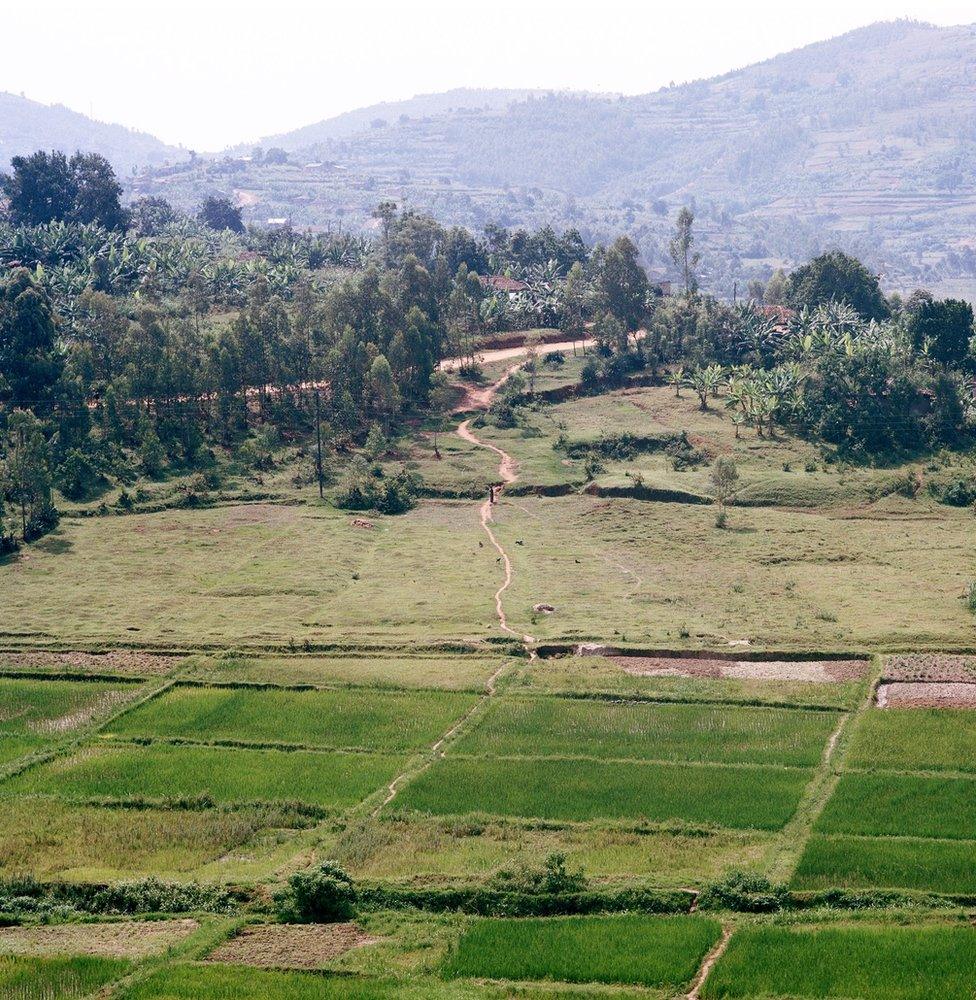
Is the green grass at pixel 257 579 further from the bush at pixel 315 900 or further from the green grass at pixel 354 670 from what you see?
the bush at pixel 315 900

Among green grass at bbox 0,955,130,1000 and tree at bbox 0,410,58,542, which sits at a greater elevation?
tree at bbox 0,410,58,542

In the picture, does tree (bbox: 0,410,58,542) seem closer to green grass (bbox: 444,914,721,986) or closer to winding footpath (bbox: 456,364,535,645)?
winding footpath (bbox: 456,364,535,645)

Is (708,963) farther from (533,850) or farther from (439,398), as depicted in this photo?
(439,398)

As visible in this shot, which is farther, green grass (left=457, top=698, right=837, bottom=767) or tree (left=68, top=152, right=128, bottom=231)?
tree (left=68, top=152, right=128, bottom=231)

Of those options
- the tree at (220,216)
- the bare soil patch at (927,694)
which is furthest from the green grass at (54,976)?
the tree at (220,216)

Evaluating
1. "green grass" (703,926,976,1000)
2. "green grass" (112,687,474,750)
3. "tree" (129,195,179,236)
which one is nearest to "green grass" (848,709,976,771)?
"green grass" (703,926,976,1000)

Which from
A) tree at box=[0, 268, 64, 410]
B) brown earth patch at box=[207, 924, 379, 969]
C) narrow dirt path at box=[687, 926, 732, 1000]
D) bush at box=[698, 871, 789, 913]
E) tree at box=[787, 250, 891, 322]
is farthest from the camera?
tree at box=[787, 250, 891, 322]

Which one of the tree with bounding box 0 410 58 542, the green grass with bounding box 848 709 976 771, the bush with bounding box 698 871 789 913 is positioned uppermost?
the tree with bounding box 0 410 58 542
